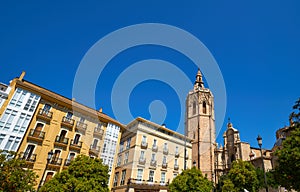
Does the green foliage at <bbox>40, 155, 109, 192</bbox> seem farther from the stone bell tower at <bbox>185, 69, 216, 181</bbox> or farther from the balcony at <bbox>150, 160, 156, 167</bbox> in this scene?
the stone bell tower at <bbox>185, 69, 216, 181</bbox>

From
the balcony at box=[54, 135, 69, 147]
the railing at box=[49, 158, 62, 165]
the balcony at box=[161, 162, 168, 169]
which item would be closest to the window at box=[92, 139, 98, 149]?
the balcony at box=[54, 135, 69, 147]

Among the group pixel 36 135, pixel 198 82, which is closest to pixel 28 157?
pixel 36 135

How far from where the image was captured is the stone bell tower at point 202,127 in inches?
1532

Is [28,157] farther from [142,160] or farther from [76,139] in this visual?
[142,160]

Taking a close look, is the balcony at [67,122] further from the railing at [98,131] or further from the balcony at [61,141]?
the railing at [98,131]

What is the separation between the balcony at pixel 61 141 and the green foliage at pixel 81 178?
17.4 ft

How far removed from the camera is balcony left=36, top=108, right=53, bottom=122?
65.2 feet

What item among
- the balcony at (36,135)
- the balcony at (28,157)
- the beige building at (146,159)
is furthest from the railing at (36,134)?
the beige building at (146,159)

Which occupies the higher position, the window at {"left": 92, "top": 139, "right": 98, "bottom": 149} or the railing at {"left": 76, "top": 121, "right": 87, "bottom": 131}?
the railing at {"left": 76, "top": 121, "right": 87, "bottom": 131}

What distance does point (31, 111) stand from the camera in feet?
64.3

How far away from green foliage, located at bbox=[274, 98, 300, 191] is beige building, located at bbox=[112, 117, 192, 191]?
1472 centimetres

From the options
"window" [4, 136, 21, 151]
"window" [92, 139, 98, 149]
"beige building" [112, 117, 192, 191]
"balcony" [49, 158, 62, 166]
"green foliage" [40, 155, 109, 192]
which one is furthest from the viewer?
"beige building" [112, 117, 192, 191]

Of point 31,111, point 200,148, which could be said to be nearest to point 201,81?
point 200,148

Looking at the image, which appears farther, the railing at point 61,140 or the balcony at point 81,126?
the balcony at point 81,126
